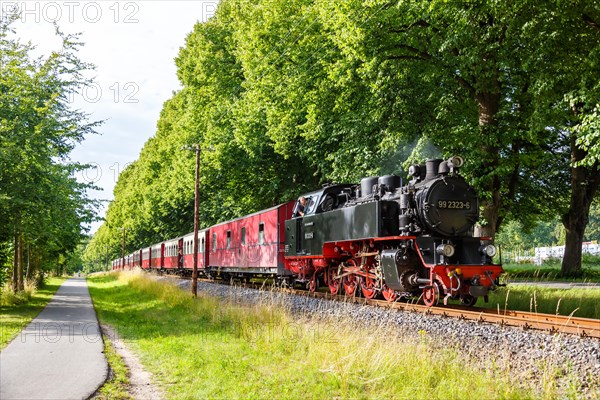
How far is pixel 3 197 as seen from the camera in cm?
1412

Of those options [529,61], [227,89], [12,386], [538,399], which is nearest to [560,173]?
[529,61]

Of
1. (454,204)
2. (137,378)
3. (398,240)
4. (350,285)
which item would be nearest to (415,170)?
(454,204)

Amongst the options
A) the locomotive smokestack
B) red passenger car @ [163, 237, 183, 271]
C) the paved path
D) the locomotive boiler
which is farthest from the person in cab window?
red passenger car @ [163, 237, 183, 271]

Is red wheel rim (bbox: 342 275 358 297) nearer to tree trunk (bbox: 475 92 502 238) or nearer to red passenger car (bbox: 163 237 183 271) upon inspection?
tree trunk (bbox: 475 92 502 238)

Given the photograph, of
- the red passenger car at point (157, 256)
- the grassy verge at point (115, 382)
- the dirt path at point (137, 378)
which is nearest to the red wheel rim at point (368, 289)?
the dirt path at point (137, 378)

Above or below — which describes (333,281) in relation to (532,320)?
above

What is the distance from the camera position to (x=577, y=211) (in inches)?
1008

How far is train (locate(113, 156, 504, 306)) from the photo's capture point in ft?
38.1

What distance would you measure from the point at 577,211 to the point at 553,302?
14010mm

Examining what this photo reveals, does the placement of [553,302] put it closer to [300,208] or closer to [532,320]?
[532,320]

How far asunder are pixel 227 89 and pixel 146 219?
25951 millimetres

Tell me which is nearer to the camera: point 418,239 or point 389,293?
point 418,239

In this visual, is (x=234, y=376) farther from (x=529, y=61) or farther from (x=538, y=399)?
(x=529, y=61)

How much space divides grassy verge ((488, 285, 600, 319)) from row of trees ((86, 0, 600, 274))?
330 cm
